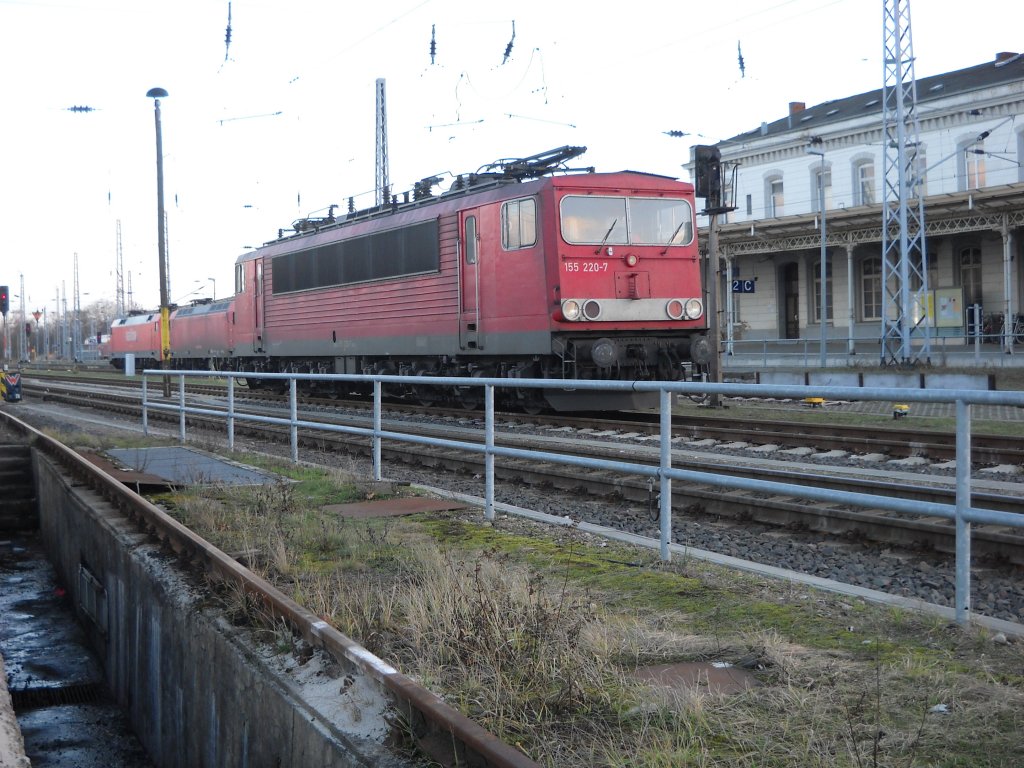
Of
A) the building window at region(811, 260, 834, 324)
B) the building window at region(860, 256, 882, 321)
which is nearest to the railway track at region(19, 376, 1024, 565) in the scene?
the building window at region(860, 256, 882, 321)

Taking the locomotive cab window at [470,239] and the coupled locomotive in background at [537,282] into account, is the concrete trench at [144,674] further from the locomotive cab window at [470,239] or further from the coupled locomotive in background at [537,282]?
the locomotive cab window at [470,239]

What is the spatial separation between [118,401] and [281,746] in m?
24.0

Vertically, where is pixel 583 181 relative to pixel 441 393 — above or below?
above

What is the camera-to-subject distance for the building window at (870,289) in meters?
39.3

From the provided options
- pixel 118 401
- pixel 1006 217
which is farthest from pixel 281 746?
pixel 1006 217

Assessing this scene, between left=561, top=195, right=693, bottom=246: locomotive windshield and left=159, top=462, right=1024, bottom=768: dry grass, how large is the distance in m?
9.73

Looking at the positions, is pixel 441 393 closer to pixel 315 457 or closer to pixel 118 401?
pixel 315 457

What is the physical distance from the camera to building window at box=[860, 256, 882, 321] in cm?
3928

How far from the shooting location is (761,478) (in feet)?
30.3

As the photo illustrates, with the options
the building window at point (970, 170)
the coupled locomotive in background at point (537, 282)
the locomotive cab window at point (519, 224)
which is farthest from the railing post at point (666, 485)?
the building window at point (970, 170)

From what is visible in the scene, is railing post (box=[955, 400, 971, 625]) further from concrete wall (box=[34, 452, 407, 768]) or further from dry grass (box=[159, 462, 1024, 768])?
concrete wall (box=[34, 452, 407, 768])

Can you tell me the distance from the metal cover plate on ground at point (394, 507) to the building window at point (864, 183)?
3544 cm

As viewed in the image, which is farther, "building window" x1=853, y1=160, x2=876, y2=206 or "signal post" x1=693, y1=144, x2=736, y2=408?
"building window" x1=853, y1=160, x2=876, y2=206

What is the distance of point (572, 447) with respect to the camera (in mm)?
11773
